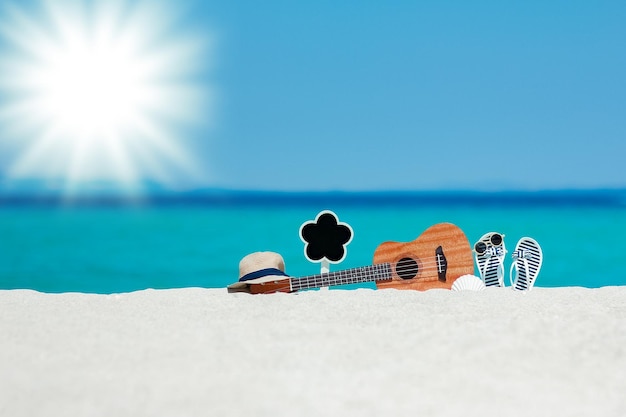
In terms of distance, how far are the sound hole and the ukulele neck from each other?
0.13 metres

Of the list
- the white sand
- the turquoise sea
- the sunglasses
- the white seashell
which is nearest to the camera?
the white sand

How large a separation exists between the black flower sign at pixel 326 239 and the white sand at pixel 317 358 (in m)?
0.57

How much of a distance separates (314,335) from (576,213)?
12871 millimetres

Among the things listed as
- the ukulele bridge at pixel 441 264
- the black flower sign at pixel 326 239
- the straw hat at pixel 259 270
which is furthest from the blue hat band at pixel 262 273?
the ukulele bridge at pixel 441 264

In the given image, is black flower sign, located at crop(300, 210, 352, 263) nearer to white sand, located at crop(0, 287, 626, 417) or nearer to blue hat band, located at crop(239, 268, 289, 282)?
blue hat band, located at crop(239, 268, 289, 282)

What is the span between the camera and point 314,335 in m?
2.98

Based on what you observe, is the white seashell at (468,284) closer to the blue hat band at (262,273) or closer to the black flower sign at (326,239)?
the black flower sign at (326,239)

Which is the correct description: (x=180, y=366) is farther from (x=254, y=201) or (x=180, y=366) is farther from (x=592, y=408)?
(x=254, y=201)

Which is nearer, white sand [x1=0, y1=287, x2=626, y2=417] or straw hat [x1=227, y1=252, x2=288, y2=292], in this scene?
white sand [x1=0, y1=287, x2=626, y2=417]

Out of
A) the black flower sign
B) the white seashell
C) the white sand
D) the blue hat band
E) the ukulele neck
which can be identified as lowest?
the white sand

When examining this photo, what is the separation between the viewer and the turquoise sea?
755cm

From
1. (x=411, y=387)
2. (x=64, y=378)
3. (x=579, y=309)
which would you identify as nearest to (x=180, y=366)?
(x=64, y=378)

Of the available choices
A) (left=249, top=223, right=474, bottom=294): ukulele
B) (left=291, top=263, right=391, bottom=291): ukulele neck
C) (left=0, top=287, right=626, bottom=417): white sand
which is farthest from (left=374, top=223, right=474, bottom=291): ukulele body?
(left=0, top=287, right=626, bottom=417): white sand

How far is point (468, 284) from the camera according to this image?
417 cm
